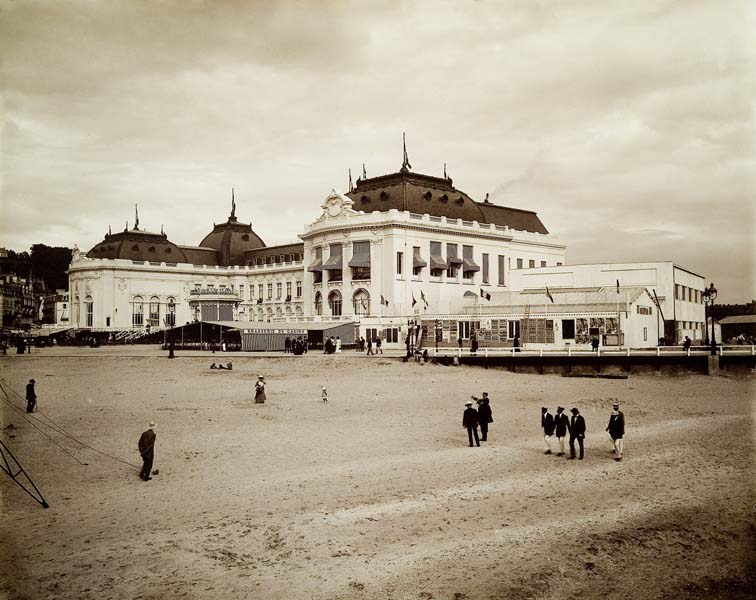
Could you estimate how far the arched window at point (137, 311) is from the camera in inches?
3238

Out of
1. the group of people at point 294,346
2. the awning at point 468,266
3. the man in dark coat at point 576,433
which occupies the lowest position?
the man in dark coat at point 576,433

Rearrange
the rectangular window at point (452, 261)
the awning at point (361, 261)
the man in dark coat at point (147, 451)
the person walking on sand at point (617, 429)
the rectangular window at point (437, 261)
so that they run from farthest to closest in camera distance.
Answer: the rectangular window at point (452, 261), the rectangular window at point (437, 261), the awning at point (361, 261), the person walking on sand at point (617, 429), the man in dark coat at point (147, 451)

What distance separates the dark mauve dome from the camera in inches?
3637

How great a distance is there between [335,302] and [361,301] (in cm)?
358

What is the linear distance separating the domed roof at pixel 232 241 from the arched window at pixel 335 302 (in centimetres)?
2897

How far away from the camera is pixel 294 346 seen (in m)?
46.6

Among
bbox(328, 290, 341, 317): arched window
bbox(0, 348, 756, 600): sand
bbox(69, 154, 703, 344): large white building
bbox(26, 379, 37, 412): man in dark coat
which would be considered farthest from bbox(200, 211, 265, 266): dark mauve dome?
bbox(26, 379, 37, 412): man in dark coat

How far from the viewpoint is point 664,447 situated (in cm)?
1994

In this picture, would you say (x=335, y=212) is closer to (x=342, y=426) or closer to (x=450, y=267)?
(x=450, y=267)

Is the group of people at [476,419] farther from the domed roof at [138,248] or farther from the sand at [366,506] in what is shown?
the domed roof at [138,248]

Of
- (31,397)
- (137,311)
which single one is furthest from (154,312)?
(31,397)

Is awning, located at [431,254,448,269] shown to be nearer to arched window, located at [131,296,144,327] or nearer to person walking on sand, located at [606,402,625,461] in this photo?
arched window, located at [131,296,144,327]

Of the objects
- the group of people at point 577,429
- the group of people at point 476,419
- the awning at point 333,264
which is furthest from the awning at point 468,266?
the group of people at point 577,429

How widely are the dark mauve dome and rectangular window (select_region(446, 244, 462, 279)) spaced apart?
35.5 meters
